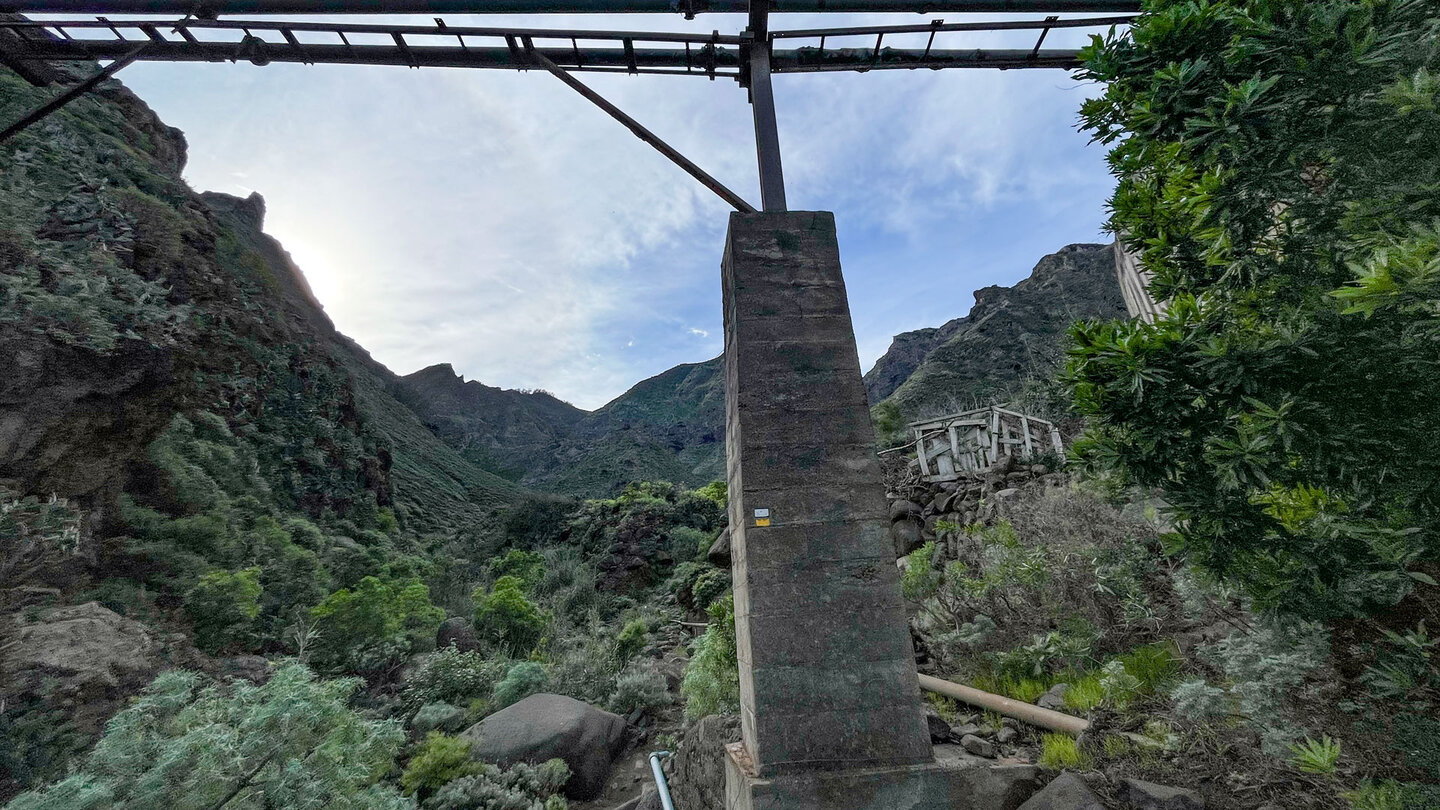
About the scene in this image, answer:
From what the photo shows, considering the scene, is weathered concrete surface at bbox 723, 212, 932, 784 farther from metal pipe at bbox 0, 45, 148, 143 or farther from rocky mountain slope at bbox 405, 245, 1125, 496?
rocky mountain slope at bbox 405, 245, 1125, 496

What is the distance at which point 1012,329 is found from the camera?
44750mm

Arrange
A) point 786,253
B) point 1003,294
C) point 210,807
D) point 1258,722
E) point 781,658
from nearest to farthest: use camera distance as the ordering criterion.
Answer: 1. point 1258,722
2. point 781,658
3. point 210,807
4. point 786,253
5. point 1003,294

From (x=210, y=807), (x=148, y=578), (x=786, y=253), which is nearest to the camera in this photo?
(x=210, y=807)

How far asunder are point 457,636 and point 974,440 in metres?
14.4

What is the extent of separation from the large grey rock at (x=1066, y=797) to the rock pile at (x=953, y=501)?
5974 mm

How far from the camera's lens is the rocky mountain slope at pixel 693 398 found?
40.5 m

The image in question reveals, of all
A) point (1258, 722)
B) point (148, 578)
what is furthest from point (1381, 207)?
point (148, 578)

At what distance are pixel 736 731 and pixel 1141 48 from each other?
6.22 meters

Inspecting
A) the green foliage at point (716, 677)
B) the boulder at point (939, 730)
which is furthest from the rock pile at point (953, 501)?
the boulder at point (939, 730)

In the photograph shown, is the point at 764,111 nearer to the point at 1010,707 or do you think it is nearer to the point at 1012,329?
the point at 1010,707

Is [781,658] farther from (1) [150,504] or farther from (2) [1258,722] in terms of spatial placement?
(1) [150,504]

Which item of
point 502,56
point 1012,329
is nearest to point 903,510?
point 502,56

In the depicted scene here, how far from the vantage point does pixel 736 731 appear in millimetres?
4922

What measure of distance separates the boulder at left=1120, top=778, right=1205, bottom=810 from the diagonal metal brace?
4848mm
